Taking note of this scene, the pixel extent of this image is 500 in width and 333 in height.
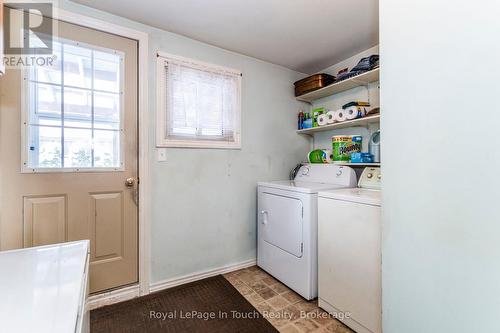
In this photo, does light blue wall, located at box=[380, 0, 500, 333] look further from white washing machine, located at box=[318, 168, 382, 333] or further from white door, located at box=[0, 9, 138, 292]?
white door, located at box=[0, 9, 138, 292]

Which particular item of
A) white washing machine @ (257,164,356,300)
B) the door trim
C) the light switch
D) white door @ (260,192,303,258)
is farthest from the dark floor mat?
the light switch

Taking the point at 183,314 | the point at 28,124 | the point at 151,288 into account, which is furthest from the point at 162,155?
the point at 183,314

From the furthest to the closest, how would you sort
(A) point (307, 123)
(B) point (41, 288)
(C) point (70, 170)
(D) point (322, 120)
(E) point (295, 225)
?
(A) point (307, 123)
(D) point (322, 120)
(E) point (295, 225)
(C) point (70, 170)
(B) point (41, 288)

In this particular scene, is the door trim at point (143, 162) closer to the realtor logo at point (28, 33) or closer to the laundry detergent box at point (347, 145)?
the realtor logo at point (28, 33)

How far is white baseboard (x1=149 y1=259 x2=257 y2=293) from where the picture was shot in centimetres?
201

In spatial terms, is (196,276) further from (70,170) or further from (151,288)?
(70,170)

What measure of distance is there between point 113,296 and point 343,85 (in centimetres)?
280

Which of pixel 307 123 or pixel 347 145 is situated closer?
pixel 347 145

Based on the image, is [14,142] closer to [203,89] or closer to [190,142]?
[190,142]

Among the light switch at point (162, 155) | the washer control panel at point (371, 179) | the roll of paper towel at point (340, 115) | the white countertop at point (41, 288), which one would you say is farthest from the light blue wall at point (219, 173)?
the white countertop at point (41, 288)

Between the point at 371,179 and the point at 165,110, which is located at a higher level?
the point at 165,110

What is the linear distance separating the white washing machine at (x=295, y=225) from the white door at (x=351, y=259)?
0.29ft

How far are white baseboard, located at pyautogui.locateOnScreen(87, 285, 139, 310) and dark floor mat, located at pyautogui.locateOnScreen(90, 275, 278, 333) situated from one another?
0.14ft

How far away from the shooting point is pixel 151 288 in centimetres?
197
